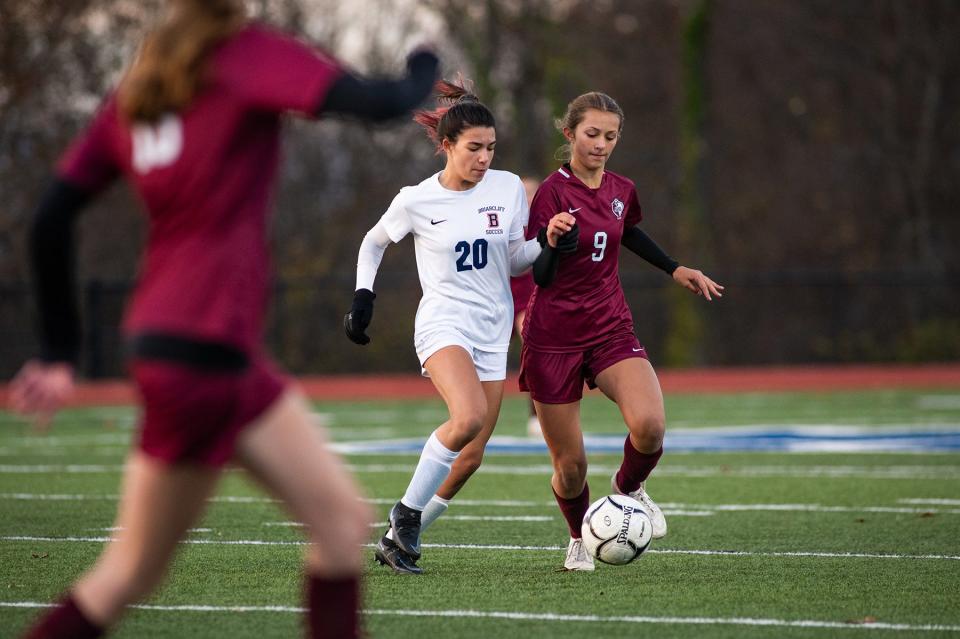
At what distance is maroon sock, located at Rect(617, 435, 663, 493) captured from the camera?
267 inches

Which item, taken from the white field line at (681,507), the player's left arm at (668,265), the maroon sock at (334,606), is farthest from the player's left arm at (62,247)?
the white field line at (681,507)

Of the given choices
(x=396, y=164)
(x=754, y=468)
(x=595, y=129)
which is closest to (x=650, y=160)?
(x=396, y=164)

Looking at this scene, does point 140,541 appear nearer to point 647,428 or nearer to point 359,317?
point 359,317

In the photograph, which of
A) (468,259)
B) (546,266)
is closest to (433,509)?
(468,259)

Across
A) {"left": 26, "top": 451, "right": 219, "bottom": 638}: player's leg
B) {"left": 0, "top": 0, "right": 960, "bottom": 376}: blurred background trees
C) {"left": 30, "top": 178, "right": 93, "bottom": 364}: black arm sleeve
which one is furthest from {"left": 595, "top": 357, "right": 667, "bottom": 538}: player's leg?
{"left": 0, "top": 0, "right": 960, "bottom": 376}: blurred background trees

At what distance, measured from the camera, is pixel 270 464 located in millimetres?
3594

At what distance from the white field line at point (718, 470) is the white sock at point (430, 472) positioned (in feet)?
15.4

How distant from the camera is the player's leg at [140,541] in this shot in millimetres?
3520

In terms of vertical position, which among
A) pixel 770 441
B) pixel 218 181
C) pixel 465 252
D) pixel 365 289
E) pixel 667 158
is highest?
pixel 218 181

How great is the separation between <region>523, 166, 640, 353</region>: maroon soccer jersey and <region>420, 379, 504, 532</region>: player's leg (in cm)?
29

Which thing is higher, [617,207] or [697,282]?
[617,207]

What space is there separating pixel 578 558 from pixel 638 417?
70 centimetres

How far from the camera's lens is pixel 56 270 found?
3.65 metres

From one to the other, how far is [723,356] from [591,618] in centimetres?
2381
